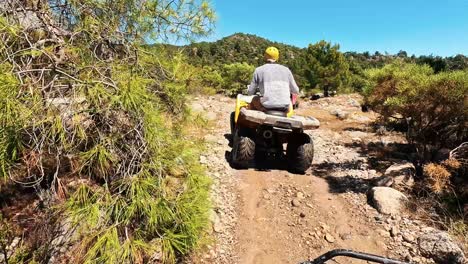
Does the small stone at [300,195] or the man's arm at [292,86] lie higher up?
the man's arm at [292,86]

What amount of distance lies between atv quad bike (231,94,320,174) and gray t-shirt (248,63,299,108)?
0.51 feet

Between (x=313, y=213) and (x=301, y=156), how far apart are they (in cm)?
116

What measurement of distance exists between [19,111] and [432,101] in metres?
4.71

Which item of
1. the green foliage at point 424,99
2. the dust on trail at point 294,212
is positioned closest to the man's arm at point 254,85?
the dust on trail at point 294,212

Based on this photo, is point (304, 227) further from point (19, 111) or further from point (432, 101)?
point (19, 111)

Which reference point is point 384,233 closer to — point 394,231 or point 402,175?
point 394,231

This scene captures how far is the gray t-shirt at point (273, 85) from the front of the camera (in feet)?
17.9

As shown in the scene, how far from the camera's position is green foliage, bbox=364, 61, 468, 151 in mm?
4542

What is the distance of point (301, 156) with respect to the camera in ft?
17.9

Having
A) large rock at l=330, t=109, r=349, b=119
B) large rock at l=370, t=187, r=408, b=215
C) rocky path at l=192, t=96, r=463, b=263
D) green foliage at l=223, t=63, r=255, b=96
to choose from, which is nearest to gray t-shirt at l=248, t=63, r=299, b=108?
rocky path at l=192, t=96, r=463, b=263

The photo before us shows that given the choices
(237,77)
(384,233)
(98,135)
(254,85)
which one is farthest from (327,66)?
(98,135)

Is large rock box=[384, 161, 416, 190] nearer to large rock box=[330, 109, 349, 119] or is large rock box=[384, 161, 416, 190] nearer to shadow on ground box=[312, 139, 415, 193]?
shadow on ground box=[312, 139, 415, 193]

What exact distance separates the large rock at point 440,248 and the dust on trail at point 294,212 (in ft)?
0.57

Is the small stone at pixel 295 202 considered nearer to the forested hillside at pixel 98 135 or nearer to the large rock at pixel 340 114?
the forested hillside at pixel 98 135
